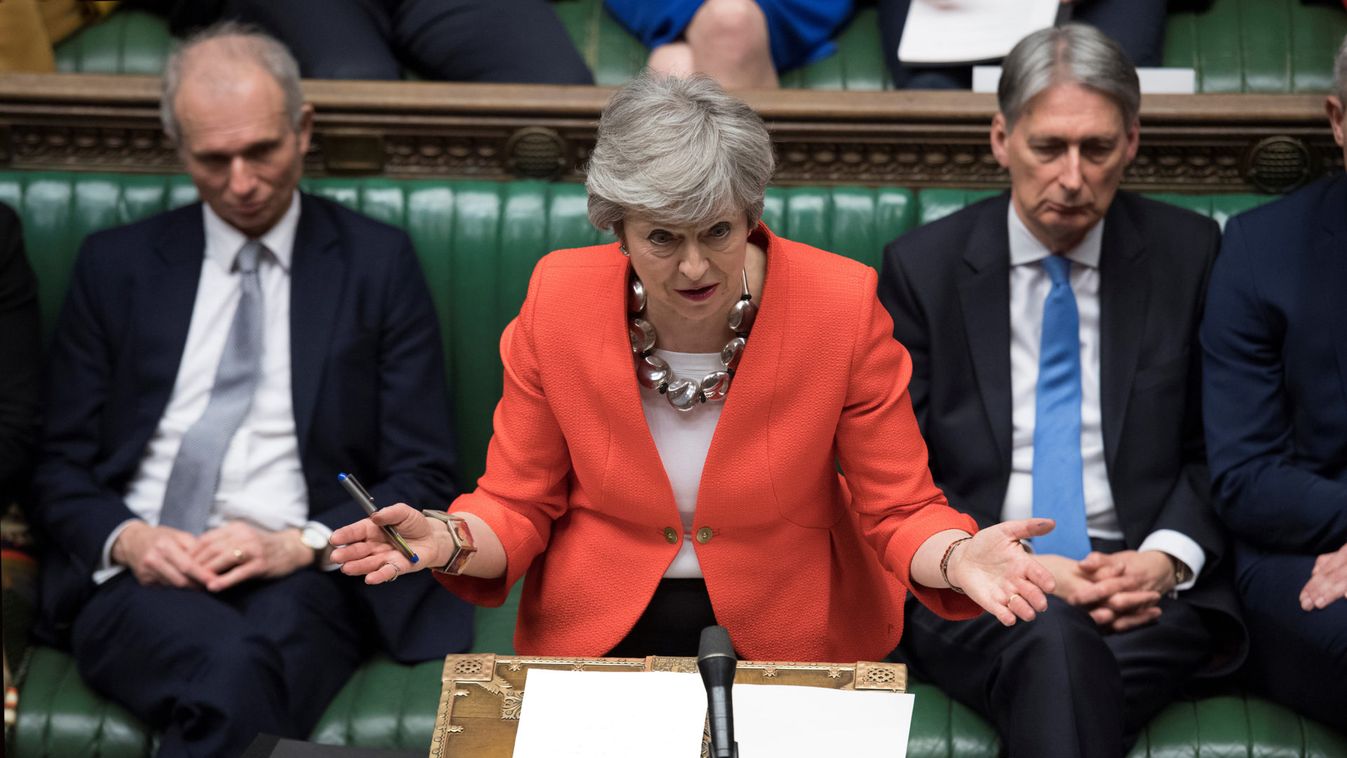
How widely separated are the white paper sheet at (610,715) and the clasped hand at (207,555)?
1.13m

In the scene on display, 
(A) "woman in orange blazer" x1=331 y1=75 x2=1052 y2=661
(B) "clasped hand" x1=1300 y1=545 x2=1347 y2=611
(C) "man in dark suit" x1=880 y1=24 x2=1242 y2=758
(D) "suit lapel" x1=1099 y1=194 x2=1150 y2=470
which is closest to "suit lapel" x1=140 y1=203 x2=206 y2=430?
(A) "woman in orange blazer" x1=331 y1=75 x2=1052 y2=661

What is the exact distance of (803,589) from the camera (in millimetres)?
2199

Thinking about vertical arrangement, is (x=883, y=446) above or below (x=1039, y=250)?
below

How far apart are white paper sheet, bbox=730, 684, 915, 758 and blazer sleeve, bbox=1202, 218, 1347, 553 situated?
1.16 m

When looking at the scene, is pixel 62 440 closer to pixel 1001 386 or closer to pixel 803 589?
pixel 803 589

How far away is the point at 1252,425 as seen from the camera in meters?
2.55

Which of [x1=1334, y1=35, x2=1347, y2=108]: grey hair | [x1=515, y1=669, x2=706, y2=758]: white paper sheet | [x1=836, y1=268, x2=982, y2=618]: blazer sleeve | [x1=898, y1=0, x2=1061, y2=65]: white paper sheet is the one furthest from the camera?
[x1=898, y1=0, x2=1061, y2=65]: white paper sheet

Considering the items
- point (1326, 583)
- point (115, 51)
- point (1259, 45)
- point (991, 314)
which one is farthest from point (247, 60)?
point (1259, 45)

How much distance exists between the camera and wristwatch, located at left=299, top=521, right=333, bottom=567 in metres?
2.71

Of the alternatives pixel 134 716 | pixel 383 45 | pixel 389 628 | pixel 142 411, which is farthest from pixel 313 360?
pixel 383 45

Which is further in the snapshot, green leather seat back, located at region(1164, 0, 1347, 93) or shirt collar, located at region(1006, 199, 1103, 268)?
green leather seat back, located at region(1164, 0, 1347, 93)

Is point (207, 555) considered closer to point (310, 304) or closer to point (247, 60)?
point (310, 304)

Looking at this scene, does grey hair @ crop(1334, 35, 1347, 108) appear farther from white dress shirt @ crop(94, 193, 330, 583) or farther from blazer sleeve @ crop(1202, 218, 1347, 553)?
white dress shirt @ crop(94, 193, 330, 583)

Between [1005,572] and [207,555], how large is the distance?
4.93 feet
